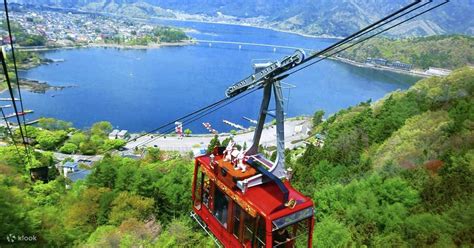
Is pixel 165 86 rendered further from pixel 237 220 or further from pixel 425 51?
pixel 425 51

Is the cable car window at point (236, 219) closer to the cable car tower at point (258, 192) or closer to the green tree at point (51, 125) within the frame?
the cable car tower at point (258, 192)

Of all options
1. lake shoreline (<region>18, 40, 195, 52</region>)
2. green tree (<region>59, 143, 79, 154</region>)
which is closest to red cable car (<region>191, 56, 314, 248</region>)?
green tree (<region>59, 143, 79, 154</region>)

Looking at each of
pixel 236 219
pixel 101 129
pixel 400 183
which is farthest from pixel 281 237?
pixel 101 129

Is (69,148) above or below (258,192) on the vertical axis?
below

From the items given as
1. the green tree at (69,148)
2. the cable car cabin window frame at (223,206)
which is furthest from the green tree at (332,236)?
the green tree at (69,148)

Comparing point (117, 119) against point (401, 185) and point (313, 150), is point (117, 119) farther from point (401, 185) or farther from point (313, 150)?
point (401, 185)

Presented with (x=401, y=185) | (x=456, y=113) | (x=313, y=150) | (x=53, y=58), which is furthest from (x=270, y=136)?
(x=53, y=58)
